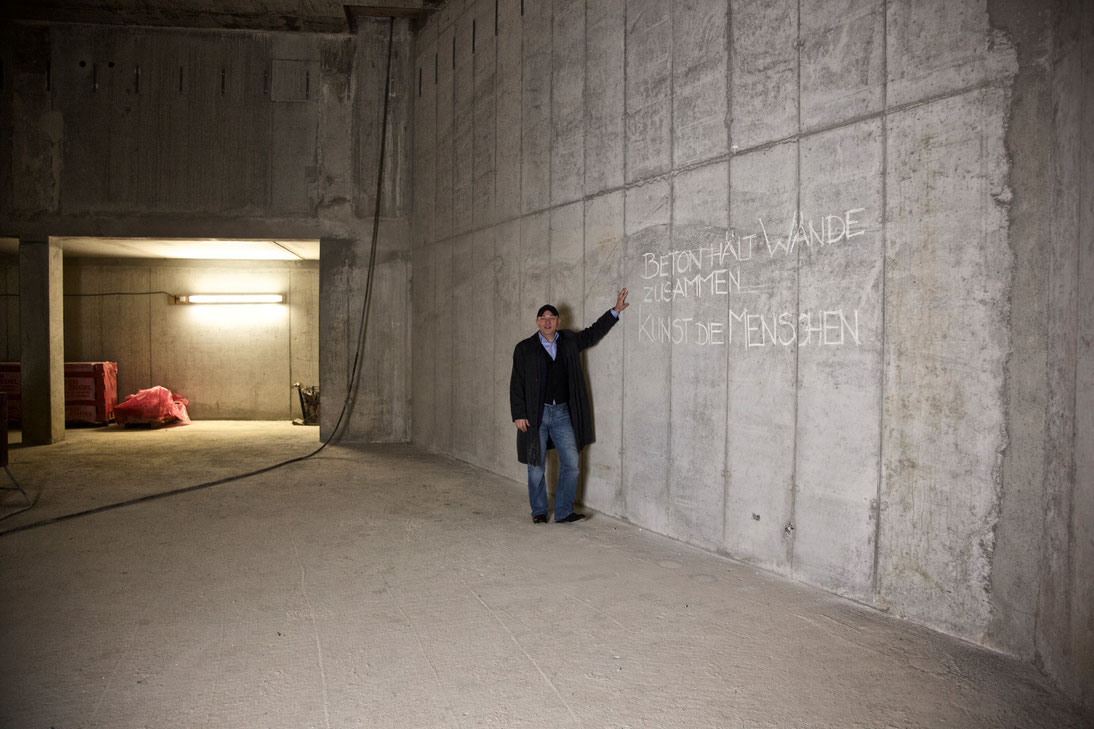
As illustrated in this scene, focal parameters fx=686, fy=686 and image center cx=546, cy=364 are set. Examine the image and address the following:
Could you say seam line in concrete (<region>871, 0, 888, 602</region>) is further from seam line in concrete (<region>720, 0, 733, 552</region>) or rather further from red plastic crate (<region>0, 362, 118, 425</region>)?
red plastic crate (<region>0, 362, 118, 425</region>)

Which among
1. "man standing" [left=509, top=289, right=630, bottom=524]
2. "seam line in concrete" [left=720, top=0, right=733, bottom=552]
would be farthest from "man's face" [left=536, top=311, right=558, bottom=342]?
"seam line in concrete" [left=720, top=0, right=733, bottom=552]

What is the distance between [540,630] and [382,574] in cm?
126

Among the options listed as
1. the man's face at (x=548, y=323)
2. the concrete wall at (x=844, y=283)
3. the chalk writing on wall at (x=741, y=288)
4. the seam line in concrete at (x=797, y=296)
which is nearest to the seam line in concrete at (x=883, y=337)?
the concrete wall at (x=844, y=283)

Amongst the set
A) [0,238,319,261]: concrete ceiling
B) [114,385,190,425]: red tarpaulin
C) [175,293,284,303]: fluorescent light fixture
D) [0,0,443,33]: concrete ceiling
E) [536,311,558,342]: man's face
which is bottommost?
[114,385,190,425]: red tarpaulin

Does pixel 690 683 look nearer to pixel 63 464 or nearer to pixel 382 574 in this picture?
pixel 382 574

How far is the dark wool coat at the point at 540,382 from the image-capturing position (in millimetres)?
5285

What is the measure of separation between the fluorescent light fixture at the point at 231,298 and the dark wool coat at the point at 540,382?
8.36 meters

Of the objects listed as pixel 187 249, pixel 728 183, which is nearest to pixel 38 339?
pixel 187 249

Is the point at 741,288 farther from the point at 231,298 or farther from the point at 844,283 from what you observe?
the point at 231,298

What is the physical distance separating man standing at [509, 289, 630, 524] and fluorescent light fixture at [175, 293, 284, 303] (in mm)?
8379

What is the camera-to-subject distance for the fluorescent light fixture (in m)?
12.1

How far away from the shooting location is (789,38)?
13.1 ft

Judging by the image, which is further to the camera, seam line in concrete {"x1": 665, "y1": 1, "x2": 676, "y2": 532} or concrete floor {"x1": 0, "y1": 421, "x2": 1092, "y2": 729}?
seam line in concrete {"x1": 665, "y1": 1, "x2": 676, "y2": 532}

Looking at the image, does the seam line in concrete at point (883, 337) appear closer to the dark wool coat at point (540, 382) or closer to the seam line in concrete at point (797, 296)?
the seam line in concrete at point (797, 296)
